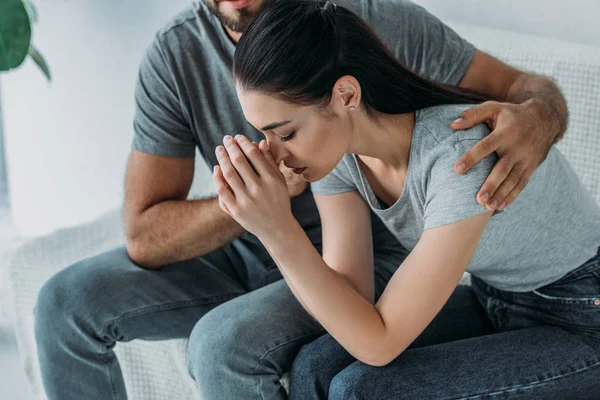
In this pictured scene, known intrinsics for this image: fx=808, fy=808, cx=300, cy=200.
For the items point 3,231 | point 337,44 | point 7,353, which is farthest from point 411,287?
point 3,231

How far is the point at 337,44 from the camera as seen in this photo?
118 centimetres

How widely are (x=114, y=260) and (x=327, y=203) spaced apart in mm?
486

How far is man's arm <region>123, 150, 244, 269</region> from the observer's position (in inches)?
63.6

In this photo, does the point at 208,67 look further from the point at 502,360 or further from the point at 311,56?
the point at 502,360

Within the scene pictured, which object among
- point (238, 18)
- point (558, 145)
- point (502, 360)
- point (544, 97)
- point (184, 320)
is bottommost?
point (184, 320)

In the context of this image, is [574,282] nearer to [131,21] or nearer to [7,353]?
[131,21]

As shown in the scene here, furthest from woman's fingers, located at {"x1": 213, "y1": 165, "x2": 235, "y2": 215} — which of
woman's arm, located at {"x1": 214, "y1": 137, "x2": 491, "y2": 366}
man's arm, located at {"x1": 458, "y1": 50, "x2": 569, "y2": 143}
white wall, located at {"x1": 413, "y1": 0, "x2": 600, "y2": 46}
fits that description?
white wall, located at {"x1": 413, "y1": 0, "x2": 600, "y2": 46}

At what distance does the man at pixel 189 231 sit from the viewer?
153 centimetres

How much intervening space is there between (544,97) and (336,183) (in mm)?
403

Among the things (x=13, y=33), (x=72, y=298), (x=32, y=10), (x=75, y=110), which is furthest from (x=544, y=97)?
(x=75, y=110)

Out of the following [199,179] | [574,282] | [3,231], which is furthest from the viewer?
[3,231]

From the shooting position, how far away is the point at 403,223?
1.40 meters

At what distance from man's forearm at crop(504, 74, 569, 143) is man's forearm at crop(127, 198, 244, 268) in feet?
1.96

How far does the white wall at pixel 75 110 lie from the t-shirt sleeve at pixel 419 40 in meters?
0.86
